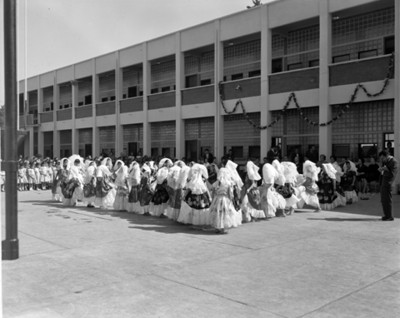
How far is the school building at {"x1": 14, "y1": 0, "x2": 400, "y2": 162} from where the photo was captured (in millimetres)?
18547

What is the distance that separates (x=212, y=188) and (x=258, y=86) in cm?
1313

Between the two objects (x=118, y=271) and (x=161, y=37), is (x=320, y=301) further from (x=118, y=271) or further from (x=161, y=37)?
(x=161, y=37)

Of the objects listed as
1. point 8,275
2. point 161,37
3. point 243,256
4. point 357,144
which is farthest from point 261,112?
point 8,275

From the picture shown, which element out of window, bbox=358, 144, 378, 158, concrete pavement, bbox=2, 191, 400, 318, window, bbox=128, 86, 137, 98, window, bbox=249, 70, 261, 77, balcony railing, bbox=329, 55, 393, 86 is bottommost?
concrete pavement, bbox=2, 191, 400, 318

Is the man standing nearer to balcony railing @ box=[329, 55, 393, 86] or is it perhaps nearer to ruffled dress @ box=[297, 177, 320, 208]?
ruffled dress @ box=[297, 177, 320, 208]

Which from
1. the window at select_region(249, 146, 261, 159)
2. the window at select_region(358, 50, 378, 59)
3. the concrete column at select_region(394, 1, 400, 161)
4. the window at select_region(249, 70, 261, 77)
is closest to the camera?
the concrete column at select_region(394, 1, 400, 161)

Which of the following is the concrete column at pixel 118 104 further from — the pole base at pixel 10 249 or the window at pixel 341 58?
the pole base at pixel 10 249

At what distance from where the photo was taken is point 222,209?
9531mm

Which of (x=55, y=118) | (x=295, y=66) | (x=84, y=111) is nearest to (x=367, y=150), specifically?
(x=295, y=66)

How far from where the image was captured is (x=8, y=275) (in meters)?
6.21

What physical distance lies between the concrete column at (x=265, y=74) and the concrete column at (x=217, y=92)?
119 inches

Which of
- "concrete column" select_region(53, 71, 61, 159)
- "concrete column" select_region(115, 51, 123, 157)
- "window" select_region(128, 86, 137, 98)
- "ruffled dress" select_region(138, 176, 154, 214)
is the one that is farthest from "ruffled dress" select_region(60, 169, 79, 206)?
"concrete column" select_region(53, 71, 61, 159)

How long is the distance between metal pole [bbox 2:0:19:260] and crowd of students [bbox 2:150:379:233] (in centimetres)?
410

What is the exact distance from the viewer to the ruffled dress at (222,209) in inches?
372
